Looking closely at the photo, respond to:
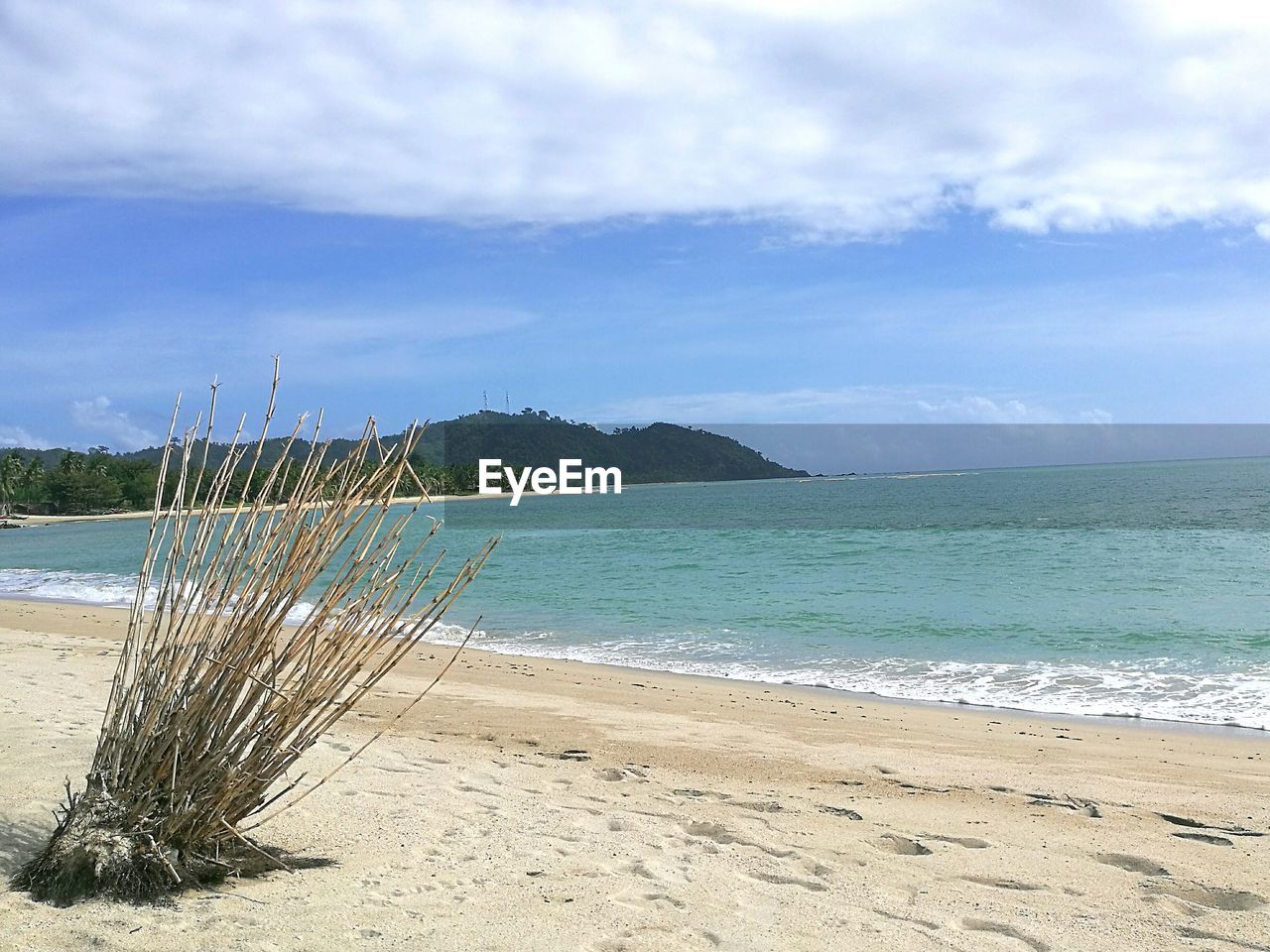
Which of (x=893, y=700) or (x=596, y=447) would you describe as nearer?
(x=893, y=700)

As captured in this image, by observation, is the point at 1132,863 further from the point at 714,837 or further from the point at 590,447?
the point at 590,447

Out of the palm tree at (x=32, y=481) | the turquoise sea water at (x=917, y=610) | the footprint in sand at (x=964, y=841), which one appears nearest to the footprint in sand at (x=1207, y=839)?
the footprint in sand at (x=964, y=841)

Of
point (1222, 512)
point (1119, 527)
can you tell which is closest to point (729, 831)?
point (1119, 527)

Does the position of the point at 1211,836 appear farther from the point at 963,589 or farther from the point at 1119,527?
the point at 1119,527

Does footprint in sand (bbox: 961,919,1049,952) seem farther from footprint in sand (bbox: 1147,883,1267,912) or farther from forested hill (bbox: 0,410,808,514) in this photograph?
forested hill (bbox: 0,410,808,514)

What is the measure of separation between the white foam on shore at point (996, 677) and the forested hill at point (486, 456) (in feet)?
88.8

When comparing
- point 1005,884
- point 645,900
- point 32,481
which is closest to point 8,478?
point 32,481

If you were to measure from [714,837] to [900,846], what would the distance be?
84 centimetres

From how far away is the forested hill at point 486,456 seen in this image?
86.6 meters

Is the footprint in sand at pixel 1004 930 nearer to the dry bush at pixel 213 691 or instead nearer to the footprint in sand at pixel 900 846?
the footprint in sand at pixel 900 846

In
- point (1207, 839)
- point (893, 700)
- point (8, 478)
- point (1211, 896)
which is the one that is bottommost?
point (893, 700)

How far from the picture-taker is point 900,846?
4.34 meters

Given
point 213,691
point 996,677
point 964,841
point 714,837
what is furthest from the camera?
point 996,677

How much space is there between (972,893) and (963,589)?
16.2 meters
